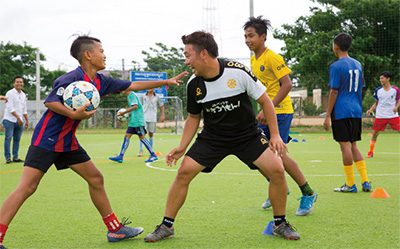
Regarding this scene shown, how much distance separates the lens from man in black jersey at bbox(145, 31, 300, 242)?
3760 mm

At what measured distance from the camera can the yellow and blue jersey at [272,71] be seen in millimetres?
4996

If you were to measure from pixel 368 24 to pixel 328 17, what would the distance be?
2.73 metres

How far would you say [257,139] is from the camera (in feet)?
12.8

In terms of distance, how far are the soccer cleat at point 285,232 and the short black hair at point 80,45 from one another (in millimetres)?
2394

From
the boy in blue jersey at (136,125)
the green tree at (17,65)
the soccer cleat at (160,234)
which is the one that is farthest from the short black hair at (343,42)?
the green tree at (17,65)

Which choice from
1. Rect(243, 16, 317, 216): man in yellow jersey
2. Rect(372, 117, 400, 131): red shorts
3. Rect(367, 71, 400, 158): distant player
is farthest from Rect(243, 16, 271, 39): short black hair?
Rect(372, 117, 400, 131): red shorts

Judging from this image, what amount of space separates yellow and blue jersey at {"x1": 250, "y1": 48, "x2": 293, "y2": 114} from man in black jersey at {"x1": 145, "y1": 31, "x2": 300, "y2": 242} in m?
1.22

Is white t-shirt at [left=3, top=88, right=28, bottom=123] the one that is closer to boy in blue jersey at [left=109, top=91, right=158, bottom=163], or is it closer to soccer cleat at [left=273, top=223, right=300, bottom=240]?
boy in blue jersey at [left=109, top=91, right=158, bottom=163]

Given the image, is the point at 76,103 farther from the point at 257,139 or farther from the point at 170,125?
the point at 170,125

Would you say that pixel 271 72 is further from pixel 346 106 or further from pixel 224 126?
pixel 346 106

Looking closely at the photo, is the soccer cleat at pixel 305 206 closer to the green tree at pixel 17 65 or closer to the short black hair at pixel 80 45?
the short black hair at pixel 80 45

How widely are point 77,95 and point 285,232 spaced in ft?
7.15

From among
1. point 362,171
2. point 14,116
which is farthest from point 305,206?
point 14,116

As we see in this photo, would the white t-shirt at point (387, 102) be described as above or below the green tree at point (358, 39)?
below
